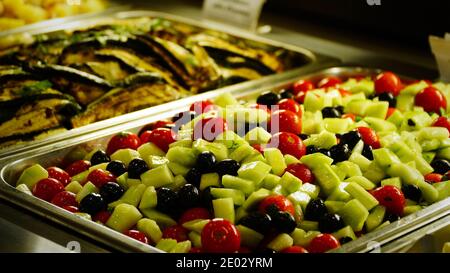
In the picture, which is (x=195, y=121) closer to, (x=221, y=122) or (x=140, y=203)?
(x=221, y=122)

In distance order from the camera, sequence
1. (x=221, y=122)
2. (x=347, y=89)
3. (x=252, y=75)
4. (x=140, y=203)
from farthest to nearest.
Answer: (x=252, y=75) < (x=347, y=89) < (x=221, y=122) < (x=140, y=203)

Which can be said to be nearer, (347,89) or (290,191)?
(290,191)

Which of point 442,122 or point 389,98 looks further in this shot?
point 389,98

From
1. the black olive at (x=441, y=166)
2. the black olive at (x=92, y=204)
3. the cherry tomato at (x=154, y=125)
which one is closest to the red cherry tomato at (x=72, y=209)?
the black olive at (x=92, y=204)

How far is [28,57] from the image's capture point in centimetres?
321

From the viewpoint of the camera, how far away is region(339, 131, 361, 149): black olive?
2.39 metres

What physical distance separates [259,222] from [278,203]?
0.08m

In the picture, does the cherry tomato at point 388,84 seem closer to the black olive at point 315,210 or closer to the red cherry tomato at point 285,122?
the red cherry tomato at point 285,122

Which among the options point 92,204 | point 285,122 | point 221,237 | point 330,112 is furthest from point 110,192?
point 330,112

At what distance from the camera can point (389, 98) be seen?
2.86 m

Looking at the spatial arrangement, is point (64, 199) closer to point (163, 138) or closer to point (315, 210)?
point (163, 138)

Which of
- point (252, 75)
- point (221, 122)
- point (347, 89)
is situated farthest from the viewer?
point (252, 75)
